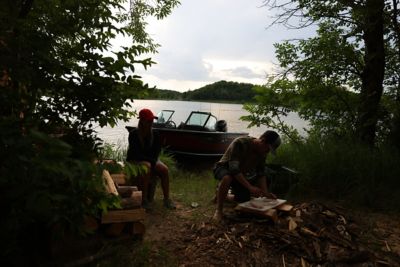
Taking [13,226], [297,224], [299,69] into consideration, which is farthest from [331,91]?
[13,226]

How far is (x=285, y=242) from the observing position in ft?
13.1

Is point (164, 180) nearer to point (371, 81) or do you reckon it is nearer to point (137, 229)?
point (137, 229)

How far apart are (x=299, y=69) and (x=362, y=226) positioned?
4170 millimetres

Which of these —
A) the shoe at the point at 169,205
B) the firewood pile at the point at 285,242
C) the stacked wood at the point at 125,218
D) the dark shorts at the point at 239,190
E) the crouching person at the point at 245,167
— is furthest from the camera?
the shoe at the point at 169,205

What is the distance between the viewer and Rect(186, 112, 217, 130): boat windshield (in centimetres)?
1155

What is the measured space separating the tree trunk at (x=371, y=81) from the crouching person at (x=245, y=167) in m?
3.16

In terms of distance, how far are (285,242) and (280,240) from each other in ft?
0.20

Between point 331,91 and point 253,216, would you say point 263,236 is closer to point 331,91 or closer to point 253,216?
point 253,216

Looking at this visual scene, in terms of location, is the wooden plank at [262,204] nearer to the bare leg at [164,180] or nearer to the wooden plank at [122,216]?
the wooden plank at [122,216]

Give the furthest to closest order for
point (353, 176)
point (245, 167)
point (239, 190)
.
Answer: point (353, 176) → point (239, 190) → point (245, 167)

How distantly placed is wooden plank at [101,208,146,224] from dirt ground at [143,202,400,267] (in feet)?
1.22

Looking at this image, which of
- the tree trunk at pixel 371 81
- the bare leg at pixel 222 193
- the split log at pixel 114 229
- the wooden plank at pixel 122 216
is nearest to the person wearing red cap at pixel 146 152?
the bare leg at pixel 222 193

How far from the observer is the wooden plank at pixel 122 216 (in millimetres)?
3842

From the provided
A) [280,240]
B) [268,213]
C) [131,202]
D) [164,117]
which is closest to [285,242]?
[280,240]
